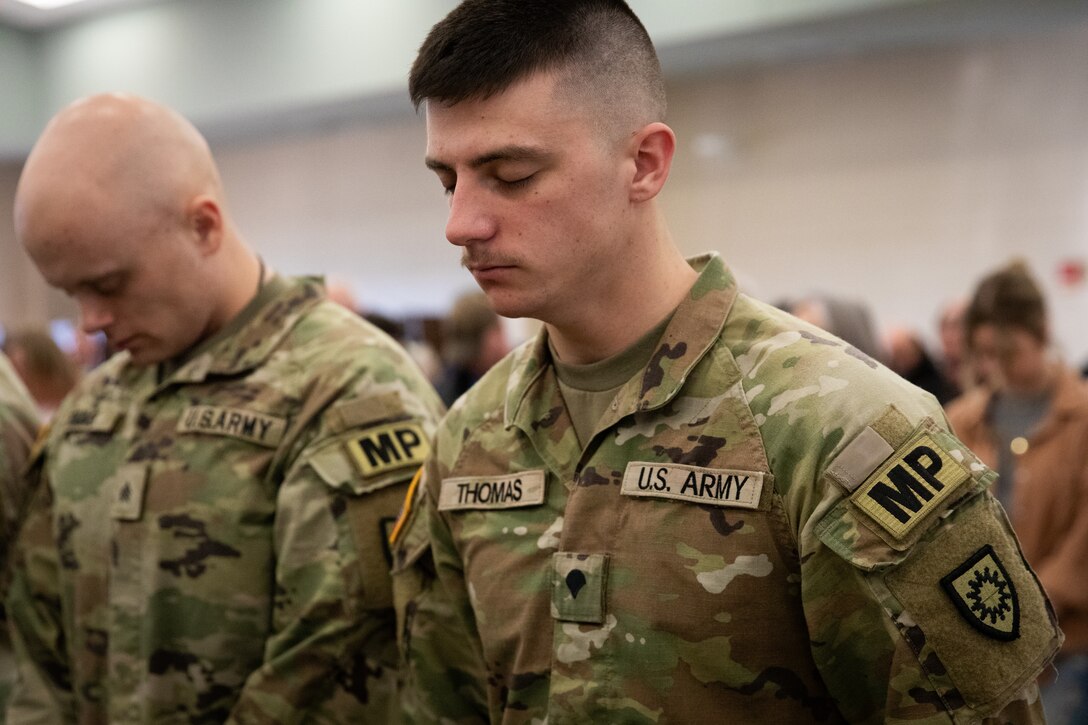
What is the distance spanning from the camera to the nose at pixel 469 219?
114cm

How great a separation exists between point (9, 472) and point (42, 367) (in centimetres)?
145

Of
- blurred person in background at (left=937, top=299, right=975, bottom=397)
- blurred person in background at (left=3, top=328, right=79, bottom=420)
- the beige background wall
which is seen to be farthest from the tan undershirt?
the beige background wall

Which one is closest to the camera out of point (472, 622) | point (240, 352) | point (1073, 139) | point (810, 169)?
point (472, 622)

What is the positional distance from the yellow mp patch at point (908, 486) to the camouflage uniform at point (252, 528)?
78 cm

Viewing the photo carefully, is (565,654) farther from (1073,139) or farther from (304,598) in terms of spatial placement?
(1073,139)

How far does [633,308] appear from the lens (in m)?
1.22

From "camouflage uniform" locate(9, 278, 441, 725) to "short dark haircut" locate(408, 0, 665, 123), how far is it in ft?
1.93

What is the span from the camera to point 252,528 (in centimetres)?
161

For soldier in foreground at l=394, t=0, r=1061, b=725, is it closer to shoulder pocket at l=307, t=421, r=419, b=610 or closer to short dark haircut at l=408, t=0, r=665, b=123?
short dark haircut at l=408, t=0, r=665, b=123

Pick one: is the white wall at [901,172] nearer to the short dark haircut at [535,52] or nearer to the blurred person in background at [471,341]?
the blurred person in background at [471,341]

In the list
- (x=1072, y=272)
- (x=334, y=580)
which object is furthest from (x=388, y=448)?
(x=1072, y=272)

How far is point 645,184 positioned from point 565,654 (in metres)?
0.55

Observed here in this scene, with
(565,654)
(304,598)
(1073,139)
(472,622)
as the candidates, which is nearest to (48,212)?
(304,598)

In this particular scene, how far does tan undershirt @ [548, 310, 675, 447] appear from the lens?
1231 mm
